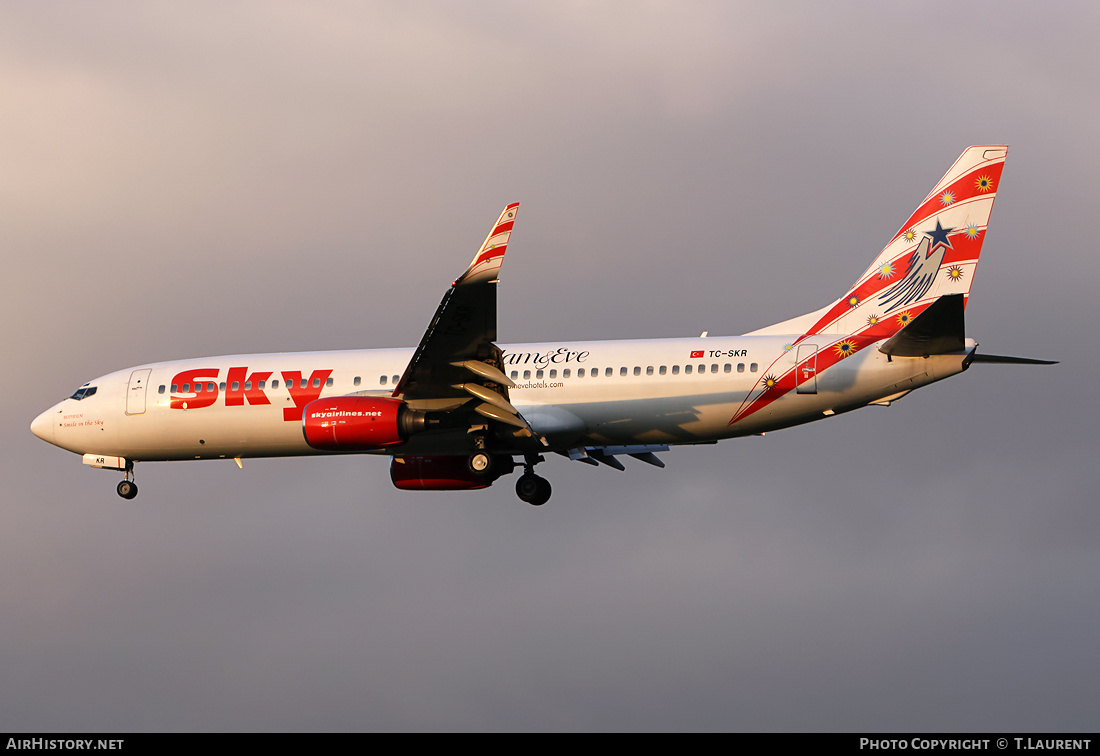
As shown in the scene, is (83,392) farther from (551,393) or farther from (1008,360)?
(1008,360)

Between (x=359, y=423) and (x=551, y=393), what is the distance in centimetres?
455

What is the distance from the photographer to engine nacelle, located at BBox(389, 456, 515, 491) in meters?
35.6

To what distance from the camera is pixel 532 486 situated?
35750 mm

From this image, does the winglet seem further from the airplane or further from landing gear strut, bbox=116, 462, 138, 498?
landing gear strut, bbox=116, 462, 138, 498

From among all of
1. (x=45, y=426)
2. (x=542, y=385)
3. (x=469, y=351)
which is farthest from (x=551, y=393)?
(x=45, y=426)

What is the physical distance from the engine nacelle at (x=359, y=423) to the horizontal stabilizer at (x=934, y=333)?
10.4 m

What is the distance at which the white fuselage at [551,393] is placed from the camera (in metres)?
31.8

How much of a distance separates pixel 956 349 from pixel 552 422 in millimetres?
8954

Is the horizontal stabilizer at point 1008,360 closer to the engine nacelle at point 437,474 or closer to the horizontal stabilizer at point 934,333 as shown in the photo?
the horizontal stabilizer at point 934,333

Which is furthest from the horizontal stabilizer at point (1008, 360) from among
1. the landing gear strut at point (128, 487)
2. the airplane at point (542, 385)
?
the landing gear strut at point (128, 487)

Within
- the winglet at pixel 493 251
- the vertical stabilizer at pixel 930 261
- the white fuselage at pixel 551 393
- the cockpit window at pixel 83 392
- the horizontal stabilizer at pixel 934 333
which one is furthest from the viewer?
the cockpit window at pixel 83 392

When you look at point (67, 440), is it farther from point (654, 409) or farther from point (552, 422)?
point (654, 409)
